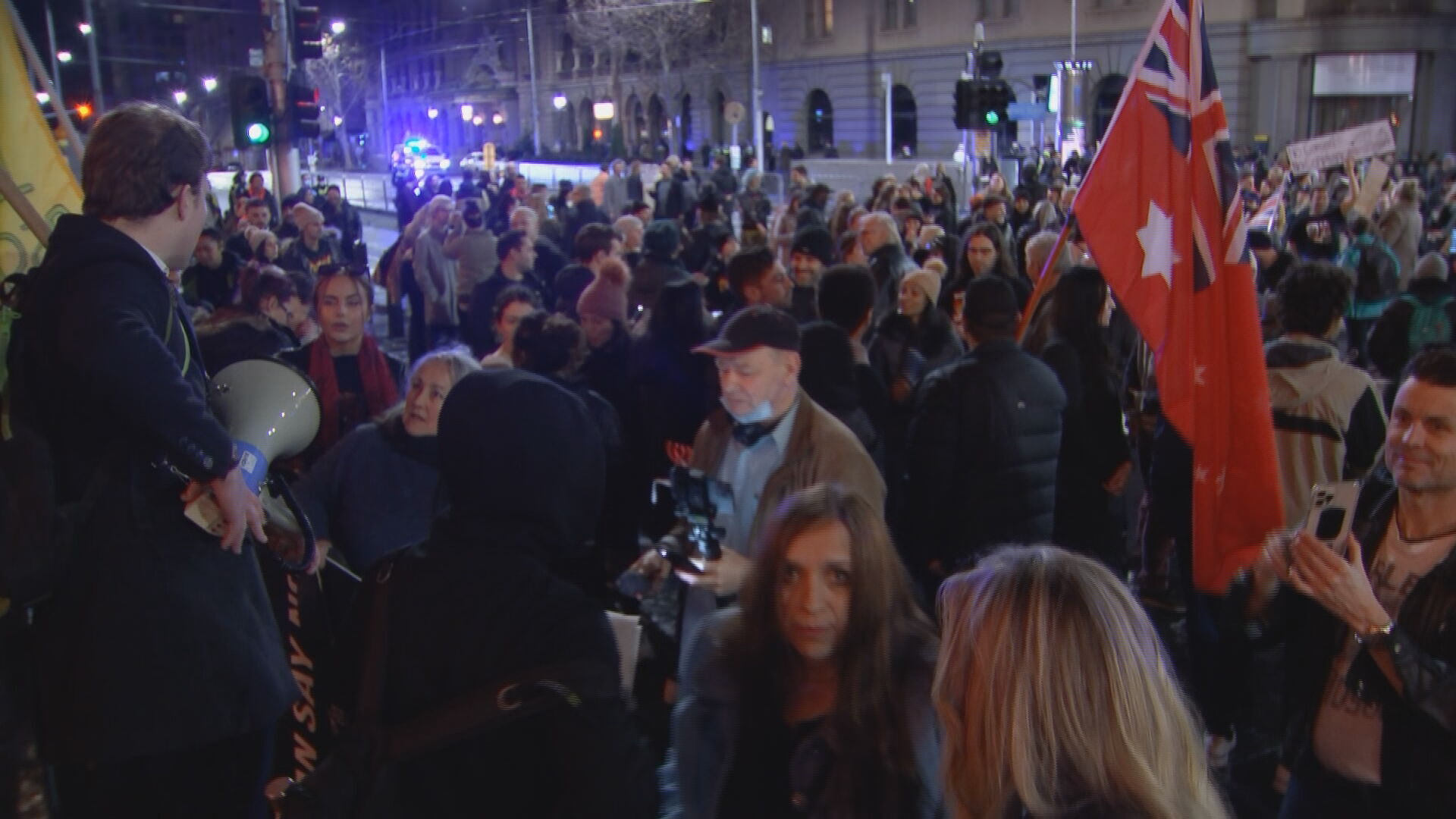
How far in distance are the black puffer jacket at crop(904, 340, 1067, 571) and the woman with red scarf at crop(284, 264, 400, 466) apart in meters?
2.32

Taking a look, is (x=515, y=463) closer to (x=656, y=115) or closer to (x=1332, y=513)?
(x=1332, y=513)

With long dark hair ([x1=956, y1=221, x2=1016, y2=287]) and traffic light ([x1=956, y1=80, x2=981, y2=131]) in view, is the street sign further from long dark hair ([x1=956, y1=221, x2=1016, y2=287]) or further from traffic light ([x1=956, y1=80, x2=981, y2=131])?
long dark hair ([x1=956, y1=221, x2=1016, y2=287])

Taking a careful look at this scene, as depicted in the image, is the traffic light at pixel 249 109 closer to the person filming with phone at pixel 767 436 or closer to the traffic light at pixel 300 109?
the traffic light at pixel 300 109

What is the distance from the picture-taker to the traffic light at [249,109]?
43.8 ft

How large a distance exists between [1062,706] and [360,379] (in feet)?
13.9

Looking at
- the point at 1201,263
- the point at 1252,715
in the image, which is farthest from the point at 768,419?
the point at 1252,715

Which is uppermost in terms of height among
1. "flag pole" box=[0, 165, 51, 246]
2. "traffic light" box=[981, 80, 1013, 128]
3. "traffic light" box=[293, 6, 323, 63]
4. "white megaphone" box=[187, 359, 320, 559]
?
"traffic light" box=[293, 6, 323, 63]

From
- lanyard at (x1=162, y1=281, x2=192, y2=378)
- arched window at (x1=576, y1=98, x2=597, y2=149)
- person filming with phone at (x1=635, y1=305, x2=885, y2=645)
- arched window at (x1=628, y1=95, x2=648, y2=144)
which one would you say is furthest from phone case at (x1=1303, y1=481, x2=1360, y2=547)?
arched window at (x1=576, y1=98, x2=597, y2=149)

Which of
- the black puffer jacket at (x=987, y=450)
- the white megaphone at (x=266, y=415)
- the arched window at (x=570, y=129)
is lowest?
the black puffer jacket at (x=987, y=450)

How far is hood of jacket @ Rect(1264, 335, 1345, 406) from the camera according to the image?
175 inches

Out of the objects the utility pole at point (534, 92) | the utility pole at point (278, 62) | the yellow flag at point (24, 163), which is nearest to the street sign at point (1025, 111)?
the utility pole at point (278, 62)

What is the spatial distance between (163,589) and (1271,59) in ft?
125

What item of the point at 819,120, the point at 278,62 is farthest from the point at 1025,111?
the point at 819,120

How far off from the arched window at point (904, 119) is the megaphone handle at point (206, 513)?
47143 mm
